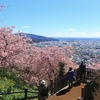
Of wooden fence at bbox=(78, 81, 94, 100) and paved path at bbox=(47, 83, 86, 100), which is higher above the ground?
wooden fence at bbox=(78, 81, 94, 100)

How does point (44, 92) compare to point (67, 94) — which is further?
point (67, 94)

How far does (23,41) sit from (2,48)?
788cm

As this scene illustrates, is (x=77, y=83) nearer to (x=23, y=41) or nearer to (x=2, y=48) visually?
(x=2, y=48)

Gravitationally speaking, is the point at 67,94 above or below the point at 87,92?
below

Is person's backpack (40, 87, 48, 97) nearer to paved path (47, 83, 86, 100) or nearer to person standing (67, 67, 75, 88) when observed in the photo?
paved path (47, 83, 86, 100)

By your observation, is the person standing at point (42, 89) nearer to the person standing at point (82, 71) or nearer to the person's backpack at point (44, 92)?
the person's backpack at point (44, 92)

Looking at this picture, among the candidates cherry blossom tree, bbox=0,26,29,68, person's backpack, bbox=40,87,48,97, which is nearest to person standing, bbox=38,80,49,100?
person's backpack, bbox=40,87,48,97

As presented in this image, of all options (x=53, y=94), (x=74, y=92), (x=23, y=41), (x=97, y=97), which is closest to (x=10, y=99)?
(x=53, y=94)

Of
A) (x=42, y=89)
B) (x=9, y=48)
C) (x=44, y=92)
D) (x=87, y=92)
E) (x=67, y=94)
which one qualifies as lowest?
(x=67, y=94)

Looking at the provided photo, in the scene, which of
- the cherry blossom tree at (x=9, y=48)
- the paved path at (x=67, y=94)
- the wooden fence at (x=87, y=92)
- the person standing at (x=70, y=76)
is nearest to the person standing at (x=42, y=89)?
the wooden fence at (x=87, y=92)

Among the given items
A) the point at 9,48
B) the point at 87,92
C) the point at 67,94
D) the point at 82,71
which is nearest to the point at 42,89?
the point at 87,92

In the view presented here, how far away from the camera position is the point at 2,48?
1325 inches

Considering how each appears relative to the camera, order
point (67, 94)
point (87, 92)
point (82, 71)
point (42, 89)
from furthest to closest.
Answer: point (82, 71) < point (67, 94) < point (87, 92) < point (42, 89)

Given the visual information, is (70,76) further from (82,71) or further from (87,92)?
(87,92)
